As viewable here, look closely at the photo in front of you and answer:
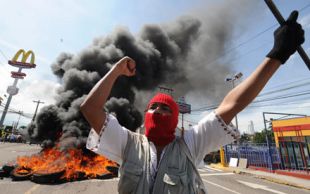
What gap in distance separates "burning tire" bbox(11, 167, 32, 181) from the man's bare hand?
27.3ft

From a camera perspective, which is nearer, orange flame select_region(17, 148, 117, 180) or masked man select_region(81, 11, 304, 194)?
masked man select_region(81, 11, 304, 194)

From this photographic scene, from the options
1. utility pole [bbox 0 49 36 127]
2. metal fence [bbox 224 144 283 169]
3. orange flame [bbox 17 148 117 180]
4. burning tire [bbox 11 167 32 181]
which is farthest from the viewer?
utility pole [bbox 0 49 36 127]

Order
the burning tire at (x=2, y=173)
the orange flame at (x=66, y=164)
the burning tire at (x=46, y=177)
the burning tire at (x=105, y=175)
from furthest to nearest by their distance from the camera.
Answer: the burning tire at (x=105, y=175) → the orange flame at (x=66, y=164) → the burning tire at (x=2, y=173) → the burning tire at (x=46, y=177)

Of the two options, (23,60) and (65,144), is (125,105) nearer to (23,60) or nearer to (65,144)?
(65,144)

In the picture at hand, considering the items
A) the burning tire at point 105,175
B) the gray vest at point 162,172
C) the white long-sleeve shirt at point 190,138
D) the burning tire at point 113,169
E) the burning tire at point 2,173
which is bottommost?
the burning tire at point 2,173

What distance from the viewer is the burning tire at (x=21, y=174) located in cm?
749

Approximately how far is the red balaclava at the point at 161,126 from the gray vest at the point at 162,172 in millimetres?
74

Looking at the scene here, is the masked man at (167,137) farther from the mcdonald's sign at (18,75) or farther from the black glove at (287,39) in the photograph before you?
the mcdonald's sign at (18,75)

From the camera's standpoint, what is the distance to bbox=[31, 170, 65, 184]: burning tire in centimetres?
721

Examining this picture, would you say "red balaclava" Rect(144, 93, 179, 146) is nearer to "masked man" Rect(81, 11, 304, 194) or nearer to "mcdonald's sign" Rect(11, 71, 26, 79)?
"masked man" Rect(81, 11, 304, 194)

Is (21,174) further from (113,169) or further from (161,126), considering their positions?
(161,126)

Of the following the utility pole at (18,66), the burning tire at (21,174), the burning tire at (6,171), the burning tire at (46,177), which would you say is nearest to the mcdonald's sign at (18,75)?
the utility pole at (18,66)

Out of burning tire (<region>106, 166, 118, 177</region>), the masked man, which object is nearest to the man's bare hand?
the masked man

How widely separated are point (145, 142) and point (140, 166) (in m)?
0.22
